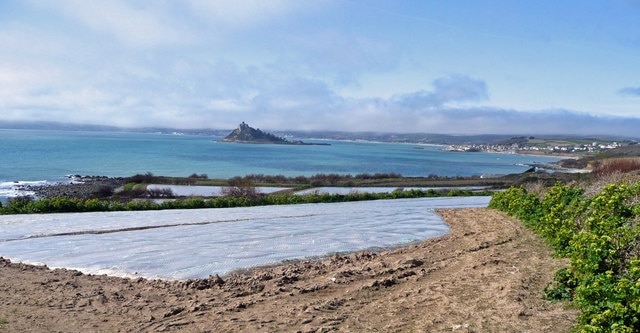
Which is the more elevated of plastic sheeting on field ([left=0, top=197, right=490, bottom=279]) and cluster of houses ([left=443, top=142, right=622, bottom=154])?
plastic sheeting on field ([left=0, top=197, right=490, bottom=279])

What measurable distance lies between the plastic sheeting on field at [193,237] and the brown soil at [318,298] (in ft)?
2.10

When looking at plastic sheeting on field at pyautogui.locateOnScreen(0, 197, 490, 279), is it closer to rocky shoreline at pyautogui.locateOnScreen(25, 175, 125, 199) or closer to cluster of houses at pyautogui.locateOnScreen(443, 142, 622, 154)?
rocky shoreline at pyautogui.locateOnScreen(25, 175, 125, 199)

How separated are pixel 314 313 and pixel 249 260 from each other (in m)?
3.06

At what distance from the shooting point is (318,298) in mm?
5820

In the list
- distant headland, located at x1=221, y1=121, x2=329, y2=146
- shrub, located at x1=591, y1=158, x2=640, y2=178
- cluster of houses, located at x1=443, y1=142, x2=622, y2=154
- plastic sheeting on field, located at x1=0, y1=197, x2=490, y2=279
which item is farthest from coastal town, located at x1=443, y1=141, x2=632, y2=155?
plastic sheeting on field, located at x1=0, y1=197, x2=490, y2=279

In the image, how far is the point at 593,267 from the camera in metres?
4.84

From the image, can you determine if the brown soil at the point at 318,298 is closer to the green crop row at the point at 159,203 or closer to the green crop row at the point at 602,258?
the green crop row at the point at 602,258

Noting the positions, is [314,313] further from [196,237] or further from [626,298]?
[196,237]

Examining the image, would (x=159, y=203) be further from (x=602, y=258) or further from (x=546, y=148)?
(x=546, y=148)

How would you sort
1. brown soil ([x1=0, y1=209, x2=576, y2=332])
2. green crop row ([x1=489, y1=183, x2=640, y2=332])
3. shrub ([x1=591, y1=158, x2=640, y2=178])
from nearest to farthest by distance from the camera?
green crop row ([x1=489, y1=183, x2=640, y2=332]), brown soil ([x1=0, y1=209, x2=576, y2=332]), shrub ([x1=591, y1=158, x2=640, y2=178])

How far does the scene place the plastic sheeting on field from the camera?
7945 mm

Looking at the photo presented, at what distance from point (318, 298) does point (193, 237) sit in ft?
17.0

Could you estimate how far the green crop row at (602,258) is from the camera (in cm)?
383

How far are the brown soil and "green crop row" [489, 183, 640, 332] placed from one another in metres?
0.39
